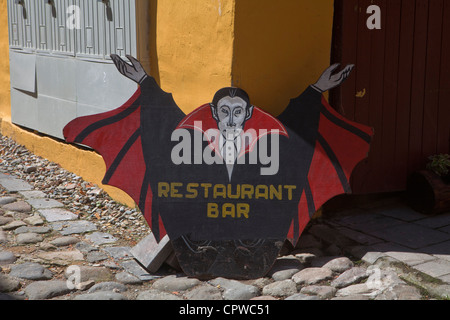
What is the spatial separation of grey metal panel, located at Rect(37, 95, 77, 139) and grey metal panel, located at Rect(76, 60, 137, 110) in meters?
0.31

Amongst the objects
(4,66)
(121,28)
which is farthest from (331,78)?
(4,66)

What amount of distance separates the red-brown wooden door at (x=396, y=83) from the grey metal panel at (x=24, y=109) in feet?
13.6

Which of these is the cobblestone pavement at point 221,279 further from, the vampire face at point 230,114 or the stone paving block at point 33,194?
the vampire face at point 230,114

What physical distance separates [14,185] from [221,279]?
337 cm

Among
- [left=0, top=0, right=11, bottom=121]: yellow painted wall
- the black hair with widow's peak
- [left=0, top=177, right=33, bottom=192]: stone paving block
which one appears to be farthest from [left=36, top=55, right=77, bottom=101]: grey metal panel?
the black hair with widow's peak

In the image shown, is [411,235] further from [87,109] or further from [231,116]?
[87,109]

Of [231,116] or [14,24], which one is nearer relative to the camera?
[231,116]

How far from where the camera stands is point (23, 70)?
26.2ft

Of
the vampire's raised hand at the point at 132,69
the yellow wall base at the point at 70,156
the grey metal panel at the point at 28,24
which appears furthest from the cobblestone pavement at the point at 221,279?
Answer: the grey metal panel at the point at 28,24

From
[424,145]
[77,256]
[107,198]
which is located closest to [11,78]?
[107,198]
